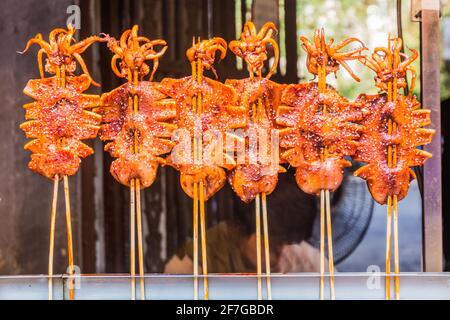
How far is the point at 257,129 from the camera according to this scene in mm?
→ 3547

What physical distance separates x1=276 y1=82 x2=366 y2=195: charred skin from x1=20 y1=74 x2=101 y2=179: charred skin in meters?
1.09

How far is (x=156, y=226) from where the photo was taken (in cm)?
393

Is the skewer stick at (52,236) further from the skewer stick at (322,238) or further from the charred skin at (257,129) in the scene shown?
the skewer stick at (322,238)

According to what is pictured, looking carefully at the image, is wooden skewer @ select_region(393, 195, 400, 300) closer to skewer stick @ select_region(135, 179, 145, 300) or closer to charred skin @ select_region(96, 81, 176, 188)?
charred skin @ select_region(96, 81, 176, 188)

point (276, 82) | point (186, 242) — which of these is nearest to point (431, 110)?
point (276, 82)

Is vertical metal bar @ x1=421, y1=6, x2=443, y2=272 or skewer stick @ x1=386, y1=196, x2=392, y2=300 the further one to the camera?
vertical metal bar @ x1=421, y1=6, x2=443, y2=272

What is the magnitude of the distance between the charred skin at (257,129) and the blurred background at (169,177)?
38cm

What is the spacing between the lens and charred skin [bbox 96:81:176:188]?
3564mm

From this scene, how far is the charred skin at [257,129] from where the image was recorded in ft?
11.6

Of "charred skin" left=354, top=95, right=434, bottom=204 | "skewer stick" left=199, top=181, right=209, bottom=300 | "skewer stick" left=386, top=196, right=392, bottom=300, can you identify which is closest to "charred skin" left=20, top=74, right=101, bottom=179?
"skewer stick" left=199, top=181, right=209, bottom=300

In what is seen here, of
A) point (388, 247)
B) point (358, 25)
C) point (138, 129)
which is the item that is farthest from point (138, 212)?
point (358, 25)

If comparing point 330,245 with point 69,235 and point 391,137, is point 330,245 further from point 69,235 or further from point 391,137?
point 69,235

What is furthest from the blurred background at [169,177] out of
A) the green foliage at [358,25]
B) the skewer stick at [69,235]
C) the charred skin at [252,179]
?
the charred skin at [252,179]
